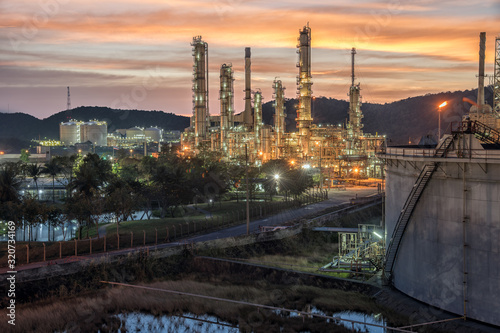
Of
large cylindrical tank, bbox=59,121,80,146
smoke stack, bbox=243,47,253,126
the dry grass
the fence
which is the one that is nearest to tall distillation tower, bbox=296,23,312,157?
smoke stack, bbox=243,47,253,126

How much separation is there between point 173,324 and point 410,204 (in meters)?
11.1

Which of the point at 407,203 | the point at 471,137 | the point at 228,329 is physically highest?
the point at 471,137

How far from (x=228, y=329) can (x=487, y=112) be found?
4244 cm

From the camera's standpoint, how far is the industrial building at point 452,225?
17750 mm

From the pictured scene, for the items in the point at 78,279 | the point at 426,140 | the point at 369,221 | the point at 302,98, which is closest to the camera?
the point at 78,279

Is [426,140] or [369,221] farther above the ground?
[426,140]

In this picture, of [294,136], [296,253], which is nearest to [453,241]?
[296,253]

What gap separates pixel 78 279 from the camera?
25.2 metres

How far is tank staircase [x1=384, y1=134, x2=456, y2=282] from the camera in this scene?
1947cm

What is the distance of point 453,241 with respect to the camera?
62.1ft

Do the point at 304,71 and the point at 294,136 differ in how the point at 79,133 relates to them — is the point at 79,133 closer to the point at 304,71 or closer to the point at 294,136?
the point at 294,136

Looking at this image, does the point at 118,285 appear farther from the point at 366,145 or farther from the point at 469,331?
the point at 366,145

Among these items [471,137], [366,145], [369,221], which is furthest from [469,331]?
[366,145]

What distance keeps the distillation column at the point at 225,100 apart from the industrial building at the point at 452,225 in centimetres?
6026
